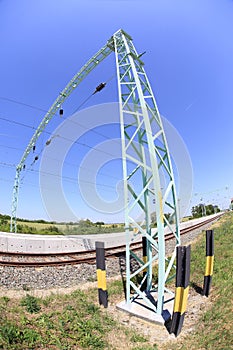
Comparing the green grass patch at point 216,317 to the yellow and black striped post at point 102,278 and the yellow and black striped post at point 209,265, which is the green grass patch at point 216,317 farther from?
the yellow and black striped post at point 102,278

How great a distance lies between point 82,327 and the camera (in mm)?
3719

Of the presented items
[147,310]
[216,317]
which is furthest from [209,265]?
[147,310]

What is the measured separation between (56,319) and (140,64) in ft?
21.2

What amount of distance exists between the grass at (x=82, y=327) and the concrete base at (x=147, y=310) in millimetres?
403

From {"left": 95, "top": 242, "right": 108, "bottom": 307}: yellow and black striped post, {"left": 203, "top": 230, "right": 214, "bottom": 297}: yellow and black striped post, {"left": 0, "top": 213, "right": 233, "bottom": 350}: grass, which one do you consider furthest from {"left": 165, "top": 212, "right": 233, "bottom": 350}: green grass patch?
{"left": 95, "top": 242, "right": 108, "bottom": 307}: yellow and black striped post

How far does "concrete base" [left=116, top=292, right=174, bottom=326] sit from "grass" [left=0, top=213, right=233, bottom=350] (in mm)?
403

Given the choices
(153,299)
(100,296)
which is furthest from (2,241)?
(153,299)

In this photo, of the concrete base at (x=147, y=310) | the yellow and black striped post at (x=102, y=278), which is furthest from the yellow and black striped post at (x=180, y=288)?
the yellow and black striped post at (x=102, y=278)

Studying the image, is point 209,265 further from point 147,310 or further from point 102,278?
point 102,278

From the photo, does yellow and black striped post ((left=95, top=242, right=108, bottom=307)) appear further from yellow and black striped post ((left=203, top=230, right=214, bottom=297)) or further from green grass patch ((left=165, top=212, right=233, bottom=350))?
yellow and black striped post ((left=203, top=230, right=214, bottom=297))

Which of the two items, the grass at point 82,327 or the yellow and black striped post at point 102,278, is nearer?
the grass at point 82,327

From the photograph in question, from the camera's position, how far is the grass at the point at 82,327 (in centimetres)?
307

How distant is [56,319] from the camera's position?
3.90m

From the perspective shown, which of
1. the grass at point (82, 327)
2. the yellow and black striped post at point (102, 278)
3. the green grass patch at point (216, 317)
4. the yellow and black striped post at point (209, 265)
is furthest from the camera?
the yellow and black striped post at point (209, 265)
